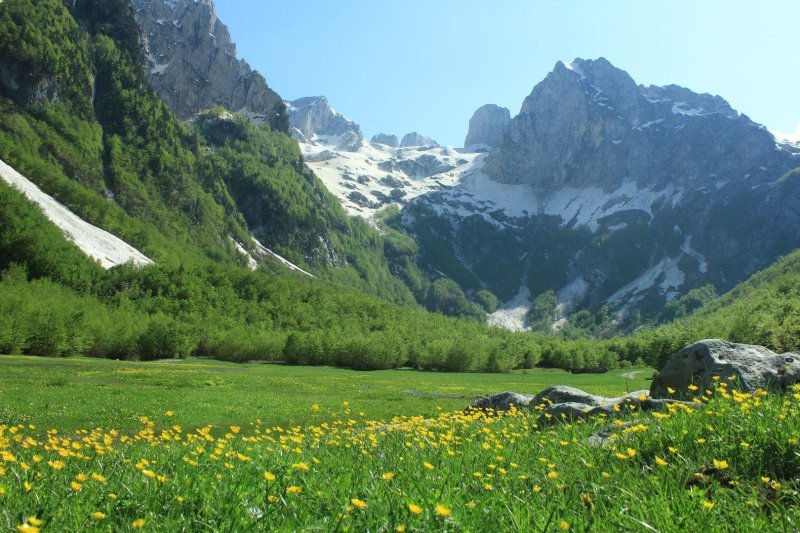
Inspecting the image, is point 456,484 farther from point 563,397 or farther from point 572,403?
point 563,397

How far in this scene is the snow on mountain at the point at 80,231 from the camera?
135250mm

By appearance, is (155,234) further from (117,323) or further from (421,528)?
(421,528)

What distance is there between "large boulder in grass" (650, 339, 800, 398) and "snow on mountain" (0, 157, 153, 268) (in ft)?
457

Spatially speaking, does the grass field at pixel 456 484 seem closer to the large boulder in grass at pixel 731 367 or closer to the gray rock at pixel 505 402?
the large boulder in grass at pixel 731 367

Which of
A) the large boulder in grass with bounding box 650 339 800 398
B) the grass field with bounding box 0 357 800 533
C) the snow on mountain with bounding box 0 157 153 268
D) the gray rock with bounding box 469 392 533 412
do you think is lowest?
the gray rock with bounding box 469 392 533 412

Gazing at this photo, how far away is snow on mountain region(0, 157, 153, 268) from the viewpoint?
13525cm

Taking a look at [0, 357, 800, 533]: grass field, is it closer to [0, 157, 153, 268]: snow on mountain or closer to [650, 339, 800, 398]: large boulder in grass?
[650, 339, 800, 398]: large boulder in grass

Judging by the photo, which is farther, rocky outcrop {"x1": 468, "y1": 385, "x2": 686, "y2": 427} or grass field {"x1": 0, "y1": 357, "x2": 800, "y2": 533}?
rocky outcrop {"x1": 468, "y1": 385, "x2": 686, "y2": 427}

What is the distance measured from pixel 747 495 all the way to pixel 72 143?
9418 inches

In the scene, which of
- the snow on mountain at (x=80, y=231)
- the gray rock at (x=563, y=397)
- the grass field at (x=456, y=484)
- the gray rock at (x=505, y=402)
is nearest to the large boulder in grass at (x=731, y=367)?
the gray rock at (x=563, y=397)

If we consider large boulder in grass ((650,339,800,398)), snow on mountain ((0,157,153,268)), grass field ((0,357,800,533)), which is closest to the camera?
grass field ((0,357,800,533))

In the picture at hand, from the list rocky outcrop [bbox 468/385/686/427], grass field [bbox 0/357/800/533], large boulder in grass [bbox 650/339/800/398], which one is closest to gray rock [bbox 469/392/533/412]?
rocky outcrop [bbox 468/385/686/427]

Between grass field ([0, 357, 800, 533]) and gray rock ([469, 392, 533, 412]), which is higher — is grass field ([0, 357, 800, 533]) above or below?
above

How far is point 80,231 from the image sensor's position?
5605 inches
